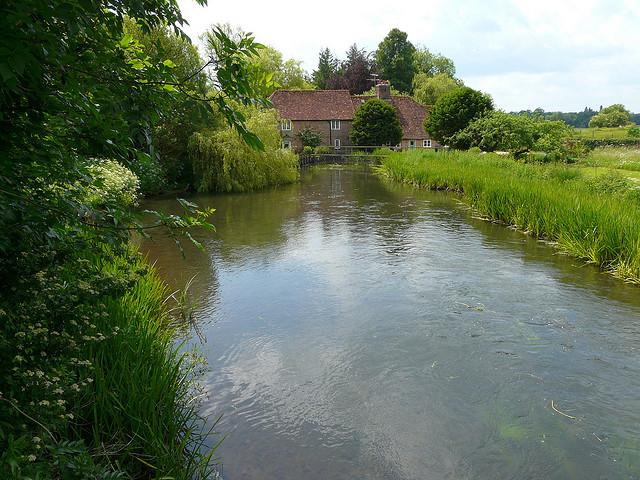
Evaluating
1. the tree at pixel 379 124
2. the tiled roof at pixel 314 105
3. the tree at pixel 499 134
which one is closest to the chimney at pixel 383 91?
the tiled roof at pixel 314 105

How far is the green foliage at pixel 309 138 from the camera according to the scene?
157 feet

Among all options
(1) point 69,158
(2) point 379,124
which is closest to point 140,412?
(1) point 69,158

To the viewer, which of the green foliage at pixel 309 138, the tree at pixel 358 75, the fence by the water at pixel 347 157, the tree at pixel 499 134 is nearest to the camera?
the tree at pixel 499 134

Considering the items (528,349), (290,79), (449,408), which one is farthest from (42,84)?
(290,79)

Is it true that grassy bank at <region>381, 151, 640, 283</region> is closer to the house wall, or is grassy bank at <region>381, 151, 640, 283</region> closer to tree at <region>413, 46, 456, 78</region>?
the house wall

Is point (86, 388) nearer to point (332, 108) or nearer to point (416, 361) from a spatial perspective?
point (416, 361)

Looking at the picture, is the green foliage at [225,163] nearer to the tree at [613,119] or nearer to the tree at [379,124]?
the tree at [379,124]

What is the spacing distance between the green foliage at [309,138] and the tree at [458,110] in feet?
46.2

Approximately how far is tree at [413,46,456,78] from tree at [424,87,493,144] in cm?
4521

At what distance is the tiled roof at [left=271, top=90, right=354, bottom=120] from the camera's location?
50938 millimetres

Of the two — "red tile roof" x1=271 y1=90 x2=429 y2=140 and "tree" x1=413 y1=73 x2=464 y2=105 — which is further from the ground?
"tree" x1=413 y1=73 x2=464 y2=105

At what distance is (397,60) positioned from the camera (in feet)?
246

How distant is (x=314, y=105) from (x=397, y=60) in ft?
94.4

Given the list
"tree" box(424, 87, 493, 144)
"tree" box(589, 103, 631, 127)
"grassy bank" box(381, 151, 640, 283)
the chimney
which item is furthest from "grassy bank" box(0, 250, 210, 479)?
"tree" box(589, 103, 631, 127)
